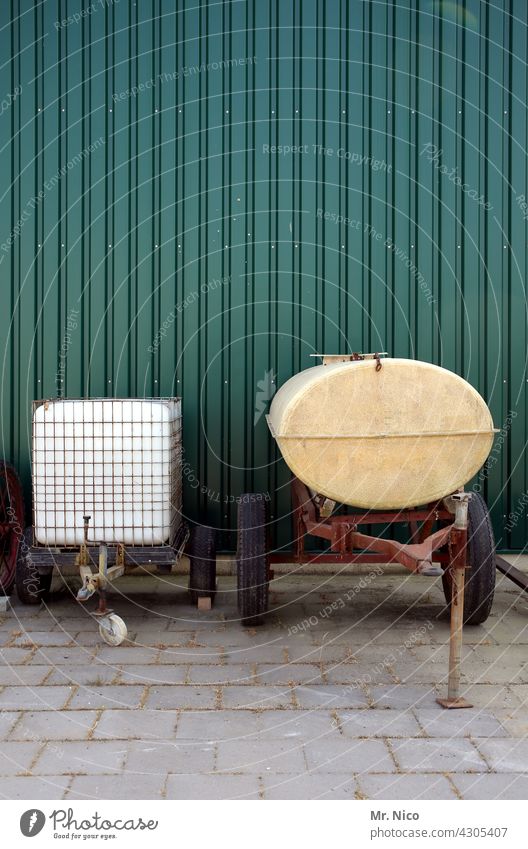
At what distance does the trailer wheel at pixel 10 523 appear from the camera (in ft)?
24.9

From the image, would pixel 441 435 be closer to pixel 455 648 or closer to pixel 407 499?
pixel 407 499

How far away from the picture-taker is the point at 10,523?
25.3 ft

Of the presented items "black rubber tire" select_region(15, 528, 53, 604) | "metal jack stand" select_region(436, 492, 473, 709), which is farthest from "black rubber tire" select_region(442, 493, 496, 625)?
"black rubber tire" select_region(15, 528, 53, 604)

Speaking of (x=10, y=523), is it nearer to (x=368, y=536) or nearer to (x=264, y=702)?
(x=368, y=536)

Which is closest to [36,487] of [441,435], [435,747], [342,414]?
[342,414]

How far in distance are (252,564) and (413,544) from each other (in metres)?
1.11

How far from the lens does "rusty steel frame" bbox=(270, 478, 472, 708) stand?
16.8 feet

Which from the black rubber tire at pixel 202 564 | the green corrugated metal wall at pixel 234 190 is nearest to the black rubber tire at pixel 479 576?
the green corrugated metal wall at pixel 234 190

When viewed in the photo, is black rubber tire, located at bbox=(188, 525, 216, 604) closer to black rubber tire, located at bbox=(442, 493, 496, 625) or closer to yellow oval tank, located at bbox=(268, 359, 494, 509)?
yellow oval tank, located at bbox=(268, 359, 494, 509)

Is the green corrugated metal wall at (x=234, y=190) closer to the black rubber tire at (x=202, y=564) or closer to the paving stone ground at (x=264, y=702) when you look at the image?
the black rubber tire at (x=202, y=564)

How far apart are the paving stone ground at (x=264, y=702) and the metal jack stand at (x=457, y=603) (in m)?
0.12

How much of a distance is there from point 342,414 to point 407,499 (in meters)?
0.69

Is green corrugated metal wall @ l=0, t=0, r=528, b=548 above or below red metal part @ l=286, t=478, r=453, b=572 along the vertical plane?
Result: above

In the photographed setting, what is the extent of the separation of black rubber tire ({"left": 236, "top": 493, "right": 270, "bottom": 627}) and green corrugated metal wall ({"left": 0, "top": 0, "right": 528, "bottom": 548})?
1.60m
